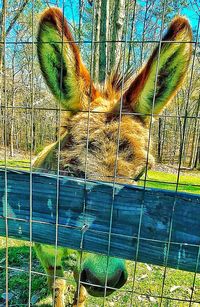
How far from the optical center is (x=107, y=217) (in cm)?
150

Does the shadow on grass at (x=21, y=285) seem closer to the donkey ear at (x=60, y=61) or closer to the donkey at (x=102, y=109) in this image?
the donkey at (x=102, y=109)

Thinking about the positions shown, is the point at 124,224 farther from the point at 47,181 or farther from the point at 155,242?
the point at 47,181

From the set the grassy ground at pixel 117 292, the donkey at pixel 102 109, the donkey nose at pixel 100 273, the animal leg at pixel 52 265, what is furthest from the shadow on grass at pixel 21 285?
the donkey nose at pixel 100 273

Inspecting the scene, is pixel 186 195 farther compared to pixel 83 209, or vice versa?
pixel 83 209

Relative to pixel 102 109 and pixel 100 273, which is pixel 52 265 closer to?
pixel 100 273

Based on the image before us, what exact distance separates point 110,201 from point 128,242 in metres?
0.24

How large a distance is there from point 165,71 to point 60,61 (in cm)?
79

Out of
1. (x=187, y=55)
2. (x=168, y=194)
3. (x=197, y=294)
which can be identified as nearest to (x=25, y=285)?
(x=197, y=294)

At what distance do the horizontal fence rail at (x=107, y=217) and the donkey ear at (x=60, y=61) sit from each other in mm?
607

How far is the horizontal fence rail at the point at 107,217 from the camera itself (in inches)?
55.6

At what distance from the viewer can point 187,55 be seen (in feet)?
6.63

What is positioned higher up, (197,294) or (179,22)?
(179,22)

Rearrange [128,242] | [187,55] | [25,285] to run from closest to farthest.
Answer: [128,242] < [187,55] < [25,285]

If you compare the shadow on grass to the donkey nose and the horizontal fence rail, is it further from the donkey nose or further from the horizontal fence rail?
the horizontal fence rail
